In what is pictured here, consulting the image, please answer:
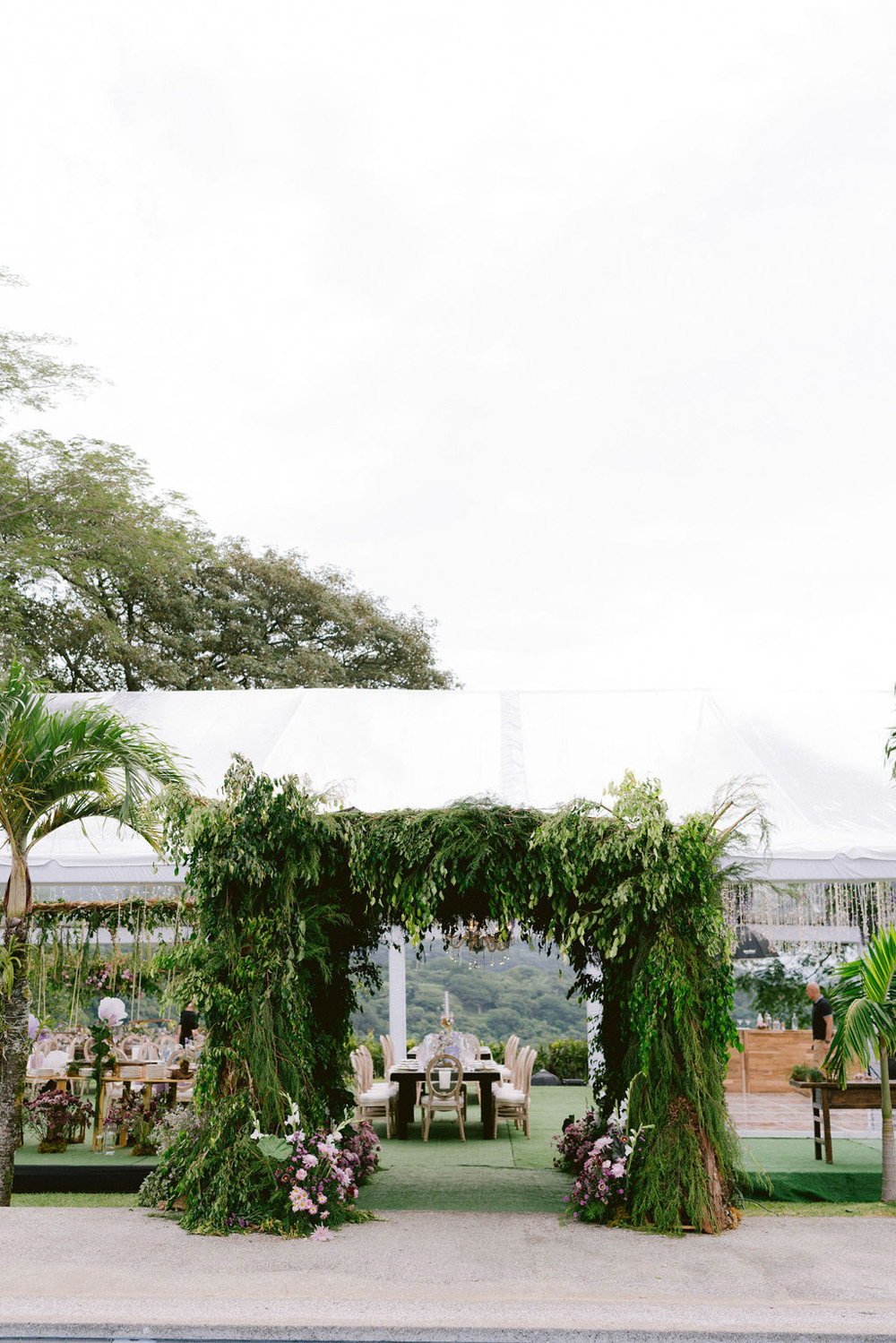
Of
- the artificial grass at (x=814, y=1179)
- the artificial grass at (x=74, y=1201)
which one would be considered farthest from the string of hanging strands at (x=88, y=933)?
the artificial grass at (x=814, y=1179)

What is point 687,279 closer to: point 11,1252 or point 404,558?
point 404,558

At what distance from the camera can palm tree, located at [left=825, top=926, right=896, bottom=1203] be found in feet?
24.0

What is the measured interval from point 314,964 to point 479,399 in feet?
44.4

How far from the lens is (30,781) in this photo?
7113 millimetres

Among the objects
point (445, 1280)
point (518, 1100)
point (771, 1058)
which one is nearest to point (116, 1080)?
point (518, 1100)

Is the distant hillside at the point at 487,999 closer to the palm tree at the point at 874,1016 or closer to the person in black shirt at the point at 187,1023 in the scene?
the person in black shirt at the point at 187,1023

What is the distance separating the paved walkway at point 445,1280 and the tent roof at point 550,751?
137 inches

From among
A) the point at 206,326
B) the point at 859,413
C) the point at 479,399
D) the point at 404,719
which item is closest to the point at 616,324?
the point at 479,399

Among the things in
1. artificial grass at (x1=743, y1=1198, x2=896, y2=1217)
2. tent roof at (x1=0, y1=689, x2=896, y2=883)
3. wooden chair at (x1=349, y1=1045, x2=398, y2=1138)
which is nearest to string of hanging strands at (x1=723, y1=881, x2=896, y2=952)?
tent roof at (x1=0, y1=689, x2=896, y2=883)

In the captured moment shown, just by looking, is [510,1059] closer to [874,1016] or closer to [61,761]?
[874,1016]

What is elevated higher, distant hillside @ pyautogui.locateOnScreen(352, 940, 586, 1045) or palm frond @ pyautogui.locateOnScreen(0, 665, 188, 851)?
palm frond @ pyautogui.locateOnScreen(0, 665, 188, 851)

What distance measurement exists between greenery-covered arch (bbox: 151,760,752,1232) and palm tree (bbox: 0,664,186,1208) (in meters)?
0.72

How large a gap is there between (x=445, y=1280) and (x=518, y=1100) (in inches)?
218

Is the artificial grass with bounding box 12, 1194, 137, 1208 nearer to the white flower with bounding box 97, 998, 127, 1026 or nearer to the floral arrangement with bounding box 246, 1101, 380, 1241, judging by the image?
the floral arrangement with bounding box 246, 1101, 380, 1241
